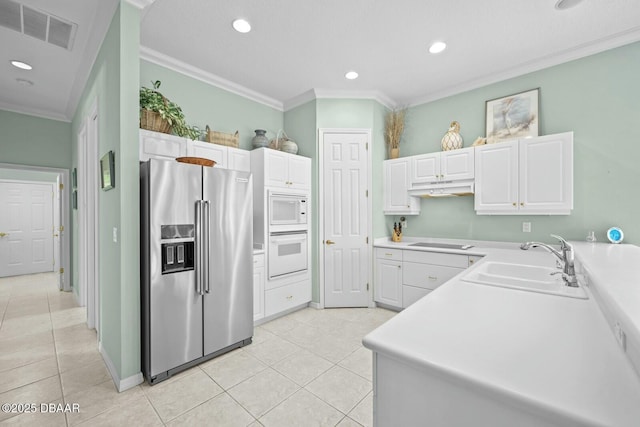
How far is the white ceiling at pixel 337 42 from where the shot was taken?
2.23 metres

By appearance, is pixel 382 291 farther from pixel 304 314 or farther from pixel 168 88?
pixel 168 88

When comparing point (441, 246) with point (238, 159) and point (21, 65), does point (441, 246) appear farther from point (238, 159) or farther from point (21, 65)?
point (21, 65)

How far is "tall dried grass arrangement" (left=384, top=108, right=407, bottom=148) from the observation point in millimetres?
3955

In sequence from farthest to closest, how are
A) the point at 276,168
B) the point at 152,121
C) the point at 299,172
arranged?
1. the point at 299,172
2. the point at 276,168
3. the point at 152,121

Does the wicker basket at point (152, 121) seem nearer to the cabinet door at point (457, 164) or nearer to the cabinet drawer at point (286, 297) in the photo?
the cabinet drawer at point (286, 297)

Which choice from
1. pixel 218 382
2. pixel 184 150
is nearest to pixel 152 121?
pixel 184 150

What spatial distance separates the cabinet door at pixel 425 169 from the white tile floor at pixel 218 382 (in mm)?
1843

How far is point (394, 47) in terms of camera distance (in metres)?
2.76

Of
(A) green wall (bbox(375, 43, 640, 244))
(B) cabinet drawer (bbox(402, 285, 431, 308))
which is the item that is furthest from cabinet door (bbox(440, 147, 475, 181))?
(B) cabinet drawer (bbox(402, 285, 431, 308))

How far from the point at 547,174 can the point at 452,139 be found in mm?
1092

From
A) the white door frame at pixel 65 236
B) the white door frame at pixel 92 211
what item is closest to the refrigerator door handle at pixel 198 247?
the white door frame at pixel 92 211

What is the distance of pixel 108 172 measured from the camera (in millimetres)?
2182

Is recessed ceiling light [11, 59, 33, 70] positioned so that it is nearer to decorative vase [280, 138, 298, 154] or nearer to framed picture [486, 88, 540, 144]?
decorative vase [280, 138, 298, 154]

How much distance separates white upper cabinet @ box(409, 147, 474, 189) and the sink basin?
4.85 feet
